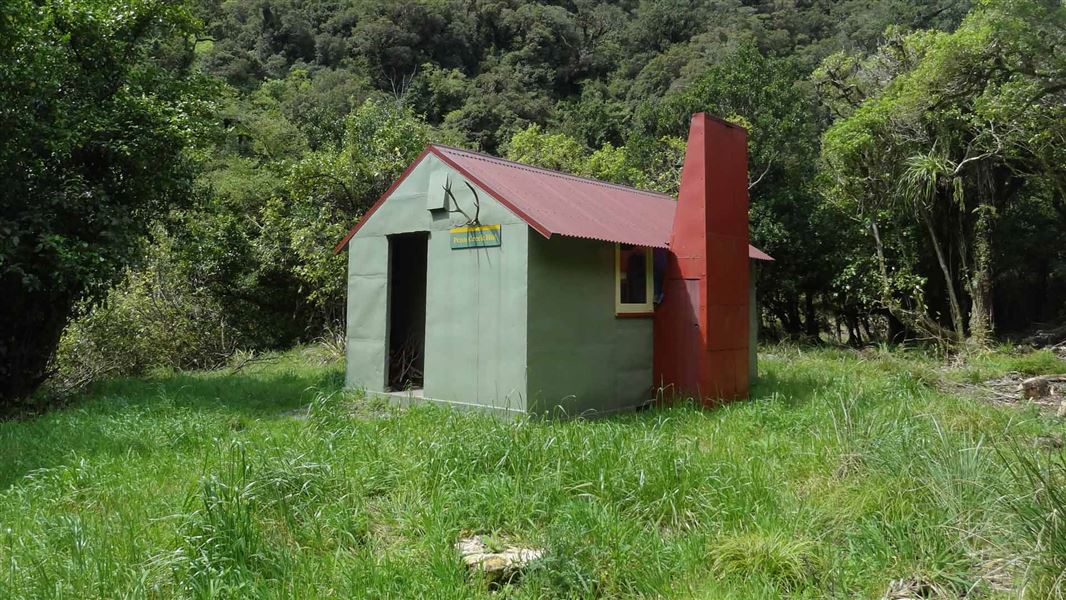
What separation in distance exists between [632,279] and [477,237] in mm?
2179

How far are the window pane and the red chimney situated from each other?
0.31 m

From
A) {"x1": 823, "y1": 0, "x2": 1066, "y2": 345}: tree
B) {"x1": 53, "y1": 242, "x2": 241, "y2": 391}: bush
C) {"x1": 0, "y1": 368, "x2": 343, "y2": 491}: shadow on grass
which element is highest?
{"x1": 823, "y1": 0, "x2": 1066, "y2": 345}: tree

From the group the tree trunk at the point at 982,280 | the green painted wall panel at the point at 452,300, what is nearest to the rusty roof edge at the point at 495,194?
the green painted wall panel at the point at 452,300

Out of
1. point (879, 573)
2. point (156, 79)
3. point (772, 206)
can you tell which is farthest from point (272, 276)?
point (879, 573)

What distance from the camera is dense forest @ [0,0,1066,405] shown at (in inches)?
348

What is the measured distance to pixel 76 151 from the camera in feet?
30.2

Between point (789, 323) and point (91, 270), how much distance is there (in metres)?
17.8

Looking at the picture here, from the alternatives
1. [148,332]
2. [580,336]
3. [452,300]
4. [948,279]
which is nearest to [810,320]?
[948,279]

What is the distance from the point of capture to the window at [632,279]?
8242mm

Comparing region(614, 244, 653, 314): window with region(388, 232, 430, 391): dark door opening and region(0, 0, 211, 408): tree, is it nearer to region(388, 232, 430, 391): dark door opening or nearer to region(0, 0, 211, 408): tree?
region(388, 232, 430, 391): dark door opening

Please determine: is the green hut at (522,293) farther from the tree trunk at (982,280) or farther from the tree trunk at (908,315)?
the tree trunk at (982,280)

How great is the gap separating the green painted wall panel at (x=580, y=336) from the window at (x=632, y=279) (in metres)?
0.12

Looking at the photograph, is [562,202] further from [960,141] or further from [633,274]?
[960,141]

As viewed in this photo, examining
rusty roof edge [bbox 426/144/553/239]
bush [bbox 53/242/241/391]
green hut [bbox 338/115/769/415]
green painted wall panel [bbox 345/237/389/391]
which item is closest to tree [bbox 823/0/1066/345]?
green hut [bbox 338/115/769/415]
